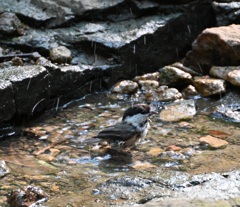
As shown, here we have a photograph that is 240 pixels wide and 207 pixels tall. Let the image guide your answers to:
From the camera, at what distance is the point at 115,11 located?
8.95 meters

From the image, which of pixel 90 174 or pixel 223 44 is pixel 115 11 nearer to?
pixel 223 44

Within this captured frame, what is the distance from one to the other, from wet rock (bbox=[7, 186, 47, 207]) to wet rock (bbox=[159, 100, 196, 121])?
9.61ft

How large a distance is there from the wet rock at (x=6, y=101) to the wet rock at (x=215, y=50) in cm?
340

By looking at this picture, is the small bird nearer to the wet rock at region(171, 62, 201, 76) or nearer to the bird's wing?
the bird's wing

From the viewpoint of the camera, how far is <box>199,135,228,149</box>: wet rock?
20.1ft

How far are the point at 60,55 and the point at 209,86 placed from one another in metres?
2.31

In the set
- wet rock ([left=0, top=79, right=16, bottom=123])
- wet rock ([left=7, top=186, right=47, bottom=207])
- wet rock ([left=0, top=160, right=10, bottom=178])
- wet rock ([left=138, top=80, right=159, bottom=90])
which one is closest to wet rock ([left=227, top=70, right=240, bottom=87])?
wet rock ([left=138, top=80, right=159, bottom=90])

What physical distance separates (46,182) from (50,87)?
2.53m

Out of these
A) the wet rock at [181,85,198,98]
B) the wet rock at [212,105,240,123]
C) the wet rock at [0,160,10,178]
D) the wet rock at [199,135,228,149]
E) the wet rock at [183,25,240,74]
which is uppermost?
the wet rock at [183,25,240,74]

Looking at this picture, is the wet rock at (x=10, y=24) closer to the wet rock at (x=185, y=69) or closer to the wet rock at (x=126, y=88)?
the wet rock at (x=126, y=88)

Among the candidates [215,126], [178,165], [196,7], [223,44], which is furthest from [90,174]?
[196,7]

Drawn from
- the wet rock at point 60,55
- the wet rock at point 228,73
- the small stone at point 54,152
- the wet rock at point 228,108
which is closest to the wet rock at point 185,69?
the wet rock at point 228,73

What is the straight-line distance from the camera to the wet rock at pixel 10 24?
26.7ft

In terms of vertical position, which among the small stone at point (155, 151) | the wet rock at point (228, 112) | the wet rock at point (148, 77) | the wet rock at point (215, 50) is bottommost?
the small stone at point (155, 151)
